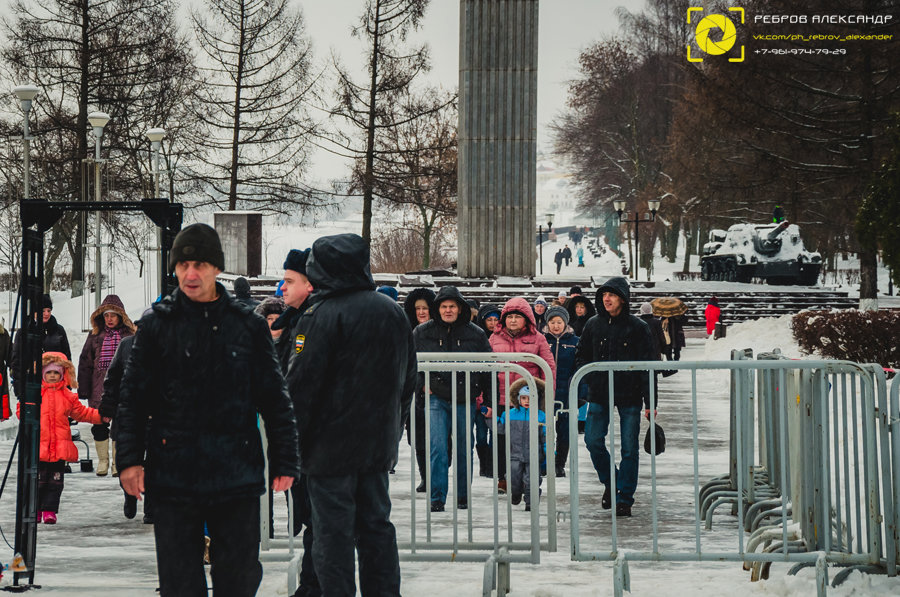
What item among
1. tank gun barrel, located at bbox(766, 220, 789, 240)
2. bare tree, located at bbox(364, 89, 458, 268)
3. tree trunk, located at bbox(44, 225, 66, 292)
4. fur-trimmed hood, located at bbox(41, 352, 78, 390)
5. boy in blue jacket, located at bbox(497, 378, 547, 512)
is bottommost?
boy in blue jacket, located at bbox(497, 378, 547, 512)

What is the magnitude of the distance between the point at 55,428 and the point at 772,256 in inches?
1426

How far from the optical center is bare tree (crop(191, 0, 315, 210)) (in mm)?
43406

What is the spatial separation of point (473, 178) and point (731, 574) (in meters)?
30.5

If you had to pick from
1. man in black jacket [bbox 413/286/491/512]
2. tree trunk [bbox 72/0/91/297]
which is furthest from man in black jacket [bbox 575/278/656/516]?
tree trunk [bbox 72/0/91/297]

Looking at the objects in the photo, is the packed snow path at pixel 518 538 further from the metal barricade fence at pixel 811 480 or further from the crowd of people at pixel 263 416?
the crowd of people at pixel 263 416

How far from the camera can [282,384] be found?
14.4ft

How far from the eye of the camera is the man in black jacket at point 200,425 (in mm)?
4164

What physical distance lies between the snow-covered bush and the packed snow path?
751 cm

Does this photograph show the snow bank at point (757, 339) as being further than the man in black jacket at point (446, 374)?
Yes

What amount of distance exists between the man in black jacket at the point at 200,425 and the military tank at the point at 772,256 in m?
39.4

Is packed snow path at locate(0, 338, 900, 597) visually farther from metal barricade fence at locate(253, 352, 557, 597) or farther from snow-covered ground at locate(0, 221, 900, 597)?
metal barricade fence at locate(253, 352, 557, 597)

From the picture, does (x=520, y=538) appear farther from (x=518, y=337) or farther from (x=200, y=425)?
(x=200, y=425)

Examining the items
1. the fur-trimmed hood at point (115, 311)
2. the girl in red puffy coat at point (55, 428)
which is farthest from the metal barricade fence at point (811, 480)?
the fur-trimmed hood at point (115, 311)

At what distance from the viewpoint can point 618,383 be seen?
27.9 ft
